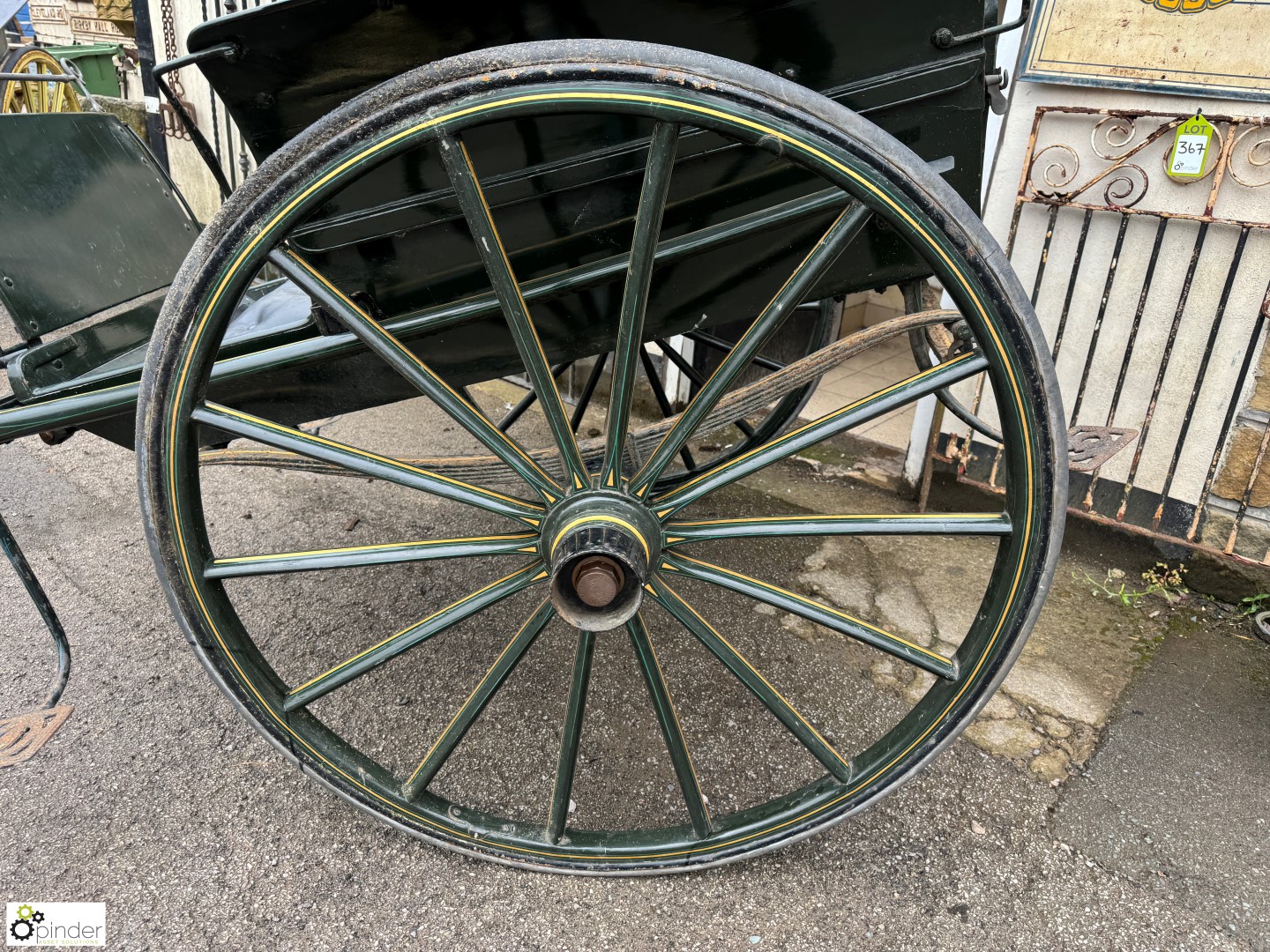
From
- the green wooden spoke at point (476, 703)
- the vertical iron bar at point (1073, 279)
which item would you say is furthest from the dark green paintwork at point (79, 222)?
the vertical iron bar at point (1073, 279)

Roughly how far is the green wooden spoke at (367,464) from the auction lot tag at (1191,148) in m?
1.99

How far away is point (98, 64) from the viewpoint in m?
6.88

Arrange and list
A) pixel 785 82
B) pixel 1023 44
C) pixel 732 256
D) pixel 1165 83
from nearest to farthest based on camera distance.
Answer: pixel 785 82 < pixel 732 256 < pixel 1165 83 < pixel 1023 44

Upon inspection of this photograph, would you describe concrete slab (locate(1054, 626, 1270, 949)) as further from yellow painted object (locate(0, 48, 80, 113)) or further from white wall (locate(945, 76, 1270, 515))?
yellow painted object (locate(0, 48, 80, 113))

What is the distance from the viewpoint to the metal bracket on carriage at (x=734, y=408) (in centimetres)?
162

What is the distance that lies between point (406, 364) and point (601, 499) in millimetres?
354

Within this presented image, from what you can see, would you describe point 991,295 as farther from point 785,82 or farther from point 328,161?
point 328,161

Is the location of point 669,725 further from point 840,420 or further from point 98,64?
point 98,64

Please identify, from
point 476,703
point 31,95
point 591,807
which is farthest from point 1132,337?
point 31,95

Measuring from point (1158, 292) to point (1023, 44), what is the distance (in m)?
0.79

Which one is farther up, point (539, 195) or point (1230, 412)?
point (539, 195)

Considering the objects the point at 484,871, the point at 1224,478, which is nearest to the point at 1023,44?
the point at 1224,478

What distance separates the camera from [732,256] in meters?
1.48

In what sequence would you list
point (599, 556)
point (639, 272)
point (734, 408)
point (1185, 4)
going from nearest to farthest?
point (639, 272) < point (599, 556) < point (734, 408) < point (1185, 4)
